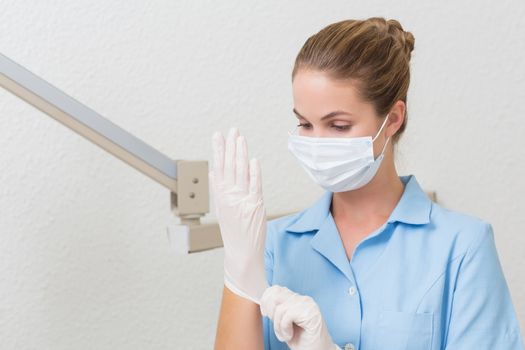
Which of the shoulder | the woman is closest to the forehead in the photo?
the woman

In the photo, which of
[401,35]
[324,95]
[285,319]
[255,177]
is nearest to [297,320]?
[285,319]

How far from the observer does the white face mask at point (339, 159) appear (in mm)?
1202

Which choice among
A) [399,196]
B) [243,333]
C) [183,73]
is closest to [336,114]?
[399,196]

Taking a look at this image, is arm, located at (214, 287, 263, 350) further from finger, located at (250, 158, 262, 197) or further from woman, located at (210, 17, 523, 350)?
finger, located at (250, 158, 262, 197)

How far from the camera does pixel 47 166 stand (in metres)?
1.87

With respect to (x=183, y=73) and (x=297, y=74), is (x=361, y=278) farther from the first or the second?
(x=183, y=73)

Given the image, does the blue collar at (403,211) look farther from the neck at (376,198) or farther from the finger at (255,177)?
the finger at (255,177)

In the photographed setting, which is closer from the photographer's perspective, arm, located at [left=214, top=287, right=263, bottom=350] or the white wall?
arm, located at [left=214, top=287, right=263, bottom=350]

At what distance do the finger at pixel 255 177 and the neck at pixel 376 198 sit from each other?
0.60 feet

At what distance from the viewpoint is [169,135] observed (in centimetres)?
194

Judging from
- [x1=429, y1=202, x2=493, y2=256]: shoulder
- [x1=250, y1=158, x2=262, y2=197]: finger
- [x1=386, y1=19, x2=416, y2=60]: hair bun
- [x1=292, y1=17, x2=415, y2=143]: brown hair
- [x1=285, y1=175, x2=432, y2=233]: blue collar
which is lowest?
[x1=429, y1=202, x2=493, y2=256]: shoulder

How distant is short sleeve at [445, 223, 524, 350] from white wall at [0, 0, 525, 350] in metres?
0.91

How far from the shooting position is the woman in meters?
1.17

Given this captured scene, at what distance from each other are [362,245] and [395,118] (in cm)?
21
